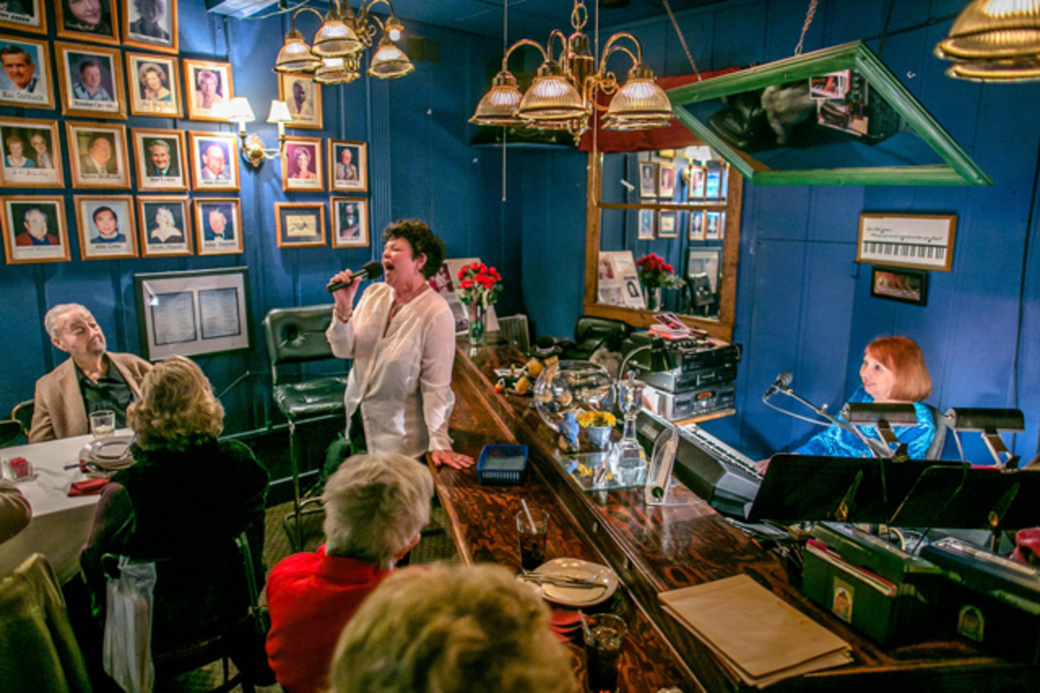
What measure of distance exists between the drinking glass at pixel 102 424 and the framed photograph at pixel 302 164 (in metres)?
2.60

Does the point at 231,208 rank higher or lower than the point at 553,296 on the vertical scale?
higher

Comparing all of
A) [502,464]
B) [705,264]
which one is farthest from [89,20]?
[705,264]

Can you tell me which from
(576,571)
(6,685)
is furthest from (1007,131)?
(6,685)

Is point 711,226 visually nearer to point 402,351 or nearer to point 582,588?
point 402,351

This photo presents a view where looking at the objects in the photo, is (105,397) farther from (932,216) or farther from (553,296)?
(932,216)

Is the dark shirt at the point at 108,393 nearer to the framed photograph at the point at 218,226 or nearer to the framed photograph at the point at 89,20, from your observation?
the framed photograph at the point at 218,226

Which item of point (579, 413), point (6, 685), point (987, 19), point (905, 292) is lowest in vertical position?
point (6, 685)

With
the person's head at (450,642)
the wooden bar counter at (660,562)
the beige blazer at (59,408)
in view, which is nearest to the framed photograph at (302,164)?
the beige blazer at (59,408)

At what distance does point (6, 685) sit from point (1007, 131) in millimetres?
4479

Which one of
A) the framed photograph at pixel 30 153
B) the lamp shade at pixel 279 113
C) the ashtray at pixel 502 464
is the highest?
the lamp shade at pixel 279 113

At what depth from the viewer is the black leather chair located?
4.24 metres

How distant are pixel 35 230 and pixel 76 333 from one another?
117 cm

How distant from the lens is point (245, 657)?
2.19 m

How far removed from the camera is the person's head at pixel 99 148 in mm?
4051
